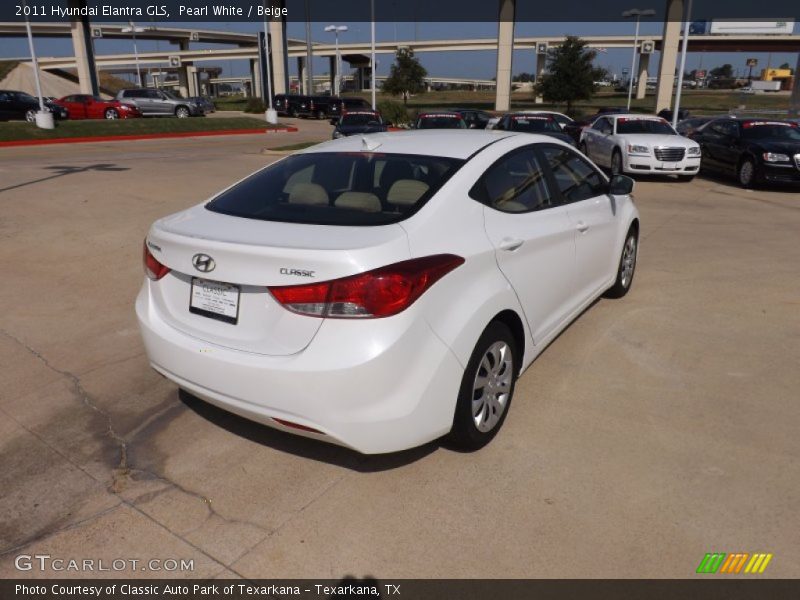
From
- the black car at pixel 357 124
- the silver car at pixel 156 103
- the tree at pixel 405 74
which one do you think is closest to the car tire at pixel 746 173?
the black car at pixel 357 124

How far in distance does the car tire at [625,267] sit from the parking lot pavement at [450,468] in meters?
0.15

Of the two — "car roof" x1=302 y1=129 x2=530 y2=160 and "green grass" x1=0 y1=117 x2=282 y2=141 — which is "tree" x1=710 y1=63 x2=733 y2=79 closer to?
"green grass" x1=0 y1=117 x2=282 y2=141

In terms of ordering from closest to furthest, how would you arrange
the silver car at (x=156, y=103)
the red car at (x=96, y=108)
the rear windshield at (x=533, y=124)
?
the rear windshield at (x=533, y=124) → the red car at (x=96, y=108) → the silver car at (x=156, y=103)

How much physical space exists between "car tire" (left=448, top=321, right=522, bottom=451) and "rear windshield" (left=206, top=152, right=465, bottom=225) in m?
0.80

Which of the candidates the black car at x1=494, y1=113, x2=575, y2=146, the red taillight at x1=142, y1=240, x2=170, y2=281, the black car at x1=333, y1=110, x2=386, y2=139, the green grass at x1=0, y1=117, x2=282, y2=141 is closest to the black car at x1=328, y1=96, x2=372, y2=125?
the green grass at x1=0, y1=117, x2=282, y2=141

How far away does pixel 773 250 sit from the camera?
26.1ft

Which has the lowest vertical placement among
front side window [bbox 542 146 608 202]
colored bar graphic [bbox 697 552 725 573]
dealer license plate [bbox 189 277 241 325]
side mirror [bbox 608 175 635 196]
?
colored bar graphic [bbox 697 552 725 573]

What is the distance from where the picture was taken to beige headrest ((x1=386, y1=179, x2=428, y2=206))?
319cm

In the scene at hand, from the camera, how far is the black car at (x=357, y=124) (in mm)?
20891

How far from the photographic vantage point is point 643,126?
1546cm

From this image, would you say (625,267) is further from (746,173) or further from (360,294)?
(746,173)

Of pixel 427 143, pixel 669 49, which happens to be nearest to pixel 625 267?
pixel 427 143

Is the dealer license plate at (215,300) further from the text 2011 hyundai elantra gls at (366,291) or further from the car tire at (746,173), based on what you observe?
the car tire at (746,173)

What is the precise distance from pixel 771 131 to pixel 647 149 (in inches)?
118
